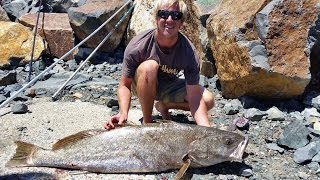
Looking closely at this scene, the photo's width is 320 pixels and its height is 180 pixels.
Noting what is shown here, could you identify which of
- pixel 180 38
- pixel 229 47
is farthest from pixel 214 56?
pixel 180 38

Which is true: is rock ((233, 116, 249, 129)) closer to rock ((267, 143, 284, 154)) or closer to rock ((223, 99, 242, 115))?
rock ((223, 99, 242, 115))

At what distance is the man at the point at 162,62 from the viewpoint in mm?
5027

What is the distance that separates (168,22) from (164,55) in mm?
424

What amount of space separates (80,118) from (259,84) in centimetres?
230

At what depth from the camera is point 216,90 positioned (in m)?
7.13

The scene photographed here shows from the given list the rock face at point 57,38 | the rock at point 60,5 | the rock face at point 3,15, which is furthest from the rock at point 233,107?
the rock face at point 3,15

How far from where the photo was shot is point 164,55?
17.3 feet

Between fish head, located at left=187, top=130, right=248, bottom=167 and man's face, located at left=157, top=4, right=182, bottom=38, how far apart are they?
1.14 meters

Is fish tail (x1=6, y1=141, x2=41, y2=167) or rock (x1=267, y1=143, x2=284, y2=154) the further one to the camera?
rock (x1=267, y1=143, x2=284, y2=154)

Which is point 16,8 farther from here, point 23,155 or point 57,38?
point 23,155

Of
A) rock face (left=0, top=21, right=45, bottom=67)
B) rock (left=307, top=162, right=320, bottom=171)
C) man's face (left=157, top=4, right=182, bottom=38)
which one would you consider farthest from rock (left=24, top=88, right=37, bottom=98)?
rock (left=307, top=162, right=320, bottom=171)

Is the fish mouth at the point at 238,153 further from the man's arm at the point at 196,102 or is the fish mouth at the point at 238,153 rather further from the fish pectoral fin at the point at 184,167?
the man's arm at the point at 196,102

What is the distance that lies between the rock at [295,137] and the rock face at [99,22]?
4494 mm

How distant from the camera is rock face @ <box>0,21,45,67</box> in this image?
9156 mm
